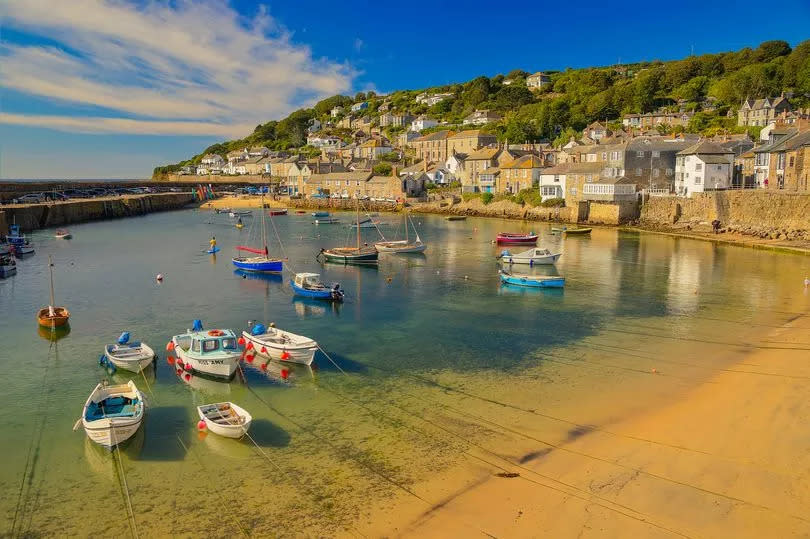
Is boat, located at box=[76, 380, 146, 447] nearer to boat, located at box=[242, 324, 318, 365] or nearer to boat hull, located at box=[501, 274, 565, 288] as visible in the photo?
boat, located at box=[242, 324, 318, 365]

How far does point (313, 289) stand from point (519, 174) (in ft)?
178

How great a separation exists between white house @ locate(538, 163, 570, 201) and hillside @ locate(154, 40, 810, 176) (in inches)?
1238

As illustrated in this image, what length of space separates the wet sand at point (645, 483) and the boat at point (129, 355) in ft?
37.6

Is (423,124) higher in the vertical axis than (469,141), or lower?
higher

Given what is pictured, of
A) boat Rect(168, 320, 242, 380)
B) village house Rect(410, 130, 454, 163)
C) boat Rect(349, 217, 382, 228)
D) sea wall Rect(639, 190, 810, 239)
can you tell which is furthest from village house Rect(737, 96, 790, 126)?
boat Rect(168, 320, 242, 380)

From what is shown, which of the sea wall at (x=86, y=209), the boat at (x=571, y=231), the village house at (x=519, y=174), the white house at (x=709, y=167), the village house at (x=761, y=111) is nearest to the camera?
the boat at (x=571, y=231)

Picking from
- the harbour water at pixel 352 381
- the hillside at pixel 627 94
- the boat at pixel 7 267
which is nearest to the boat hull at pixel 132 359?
the harbour water at pixel 352 381

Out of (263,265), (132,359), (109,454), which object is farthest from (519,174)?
(109,454)

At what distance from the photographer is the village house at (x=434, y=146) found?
113 metres

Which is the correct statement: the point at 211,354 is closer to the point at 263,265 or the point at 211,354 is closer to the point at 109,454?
the point at 109,454

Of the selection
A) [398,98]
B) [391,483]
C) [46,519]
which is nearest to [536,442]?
[391,483]

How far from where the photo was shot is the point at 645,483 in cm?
1230

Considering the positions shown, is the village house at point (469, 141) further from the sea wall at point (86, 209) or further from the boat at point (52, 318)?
the boat at point (52, 318)

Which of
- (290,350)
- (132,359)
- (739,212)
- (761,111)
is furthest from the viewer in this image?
(761,111)
